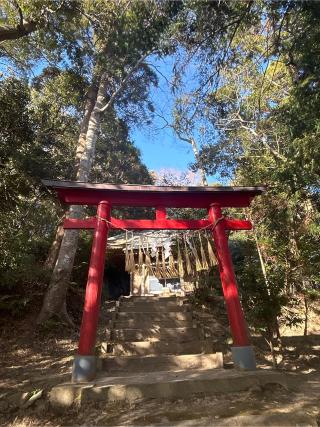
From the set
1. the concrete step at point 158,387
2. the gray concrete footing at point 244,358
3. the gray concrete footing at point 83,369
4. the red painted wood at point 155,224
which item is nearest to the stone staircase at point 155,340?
the gray concrete footing at point 244,358

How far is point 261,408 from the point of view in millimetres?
4184

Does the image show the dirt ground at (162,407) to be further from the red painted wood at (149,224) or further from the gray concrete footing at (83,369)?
the red painted wood at (149,224)

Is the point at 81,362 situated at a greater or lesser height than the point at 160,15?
lesser

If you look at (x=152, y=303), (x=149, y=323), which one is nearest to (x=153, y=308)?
(x=152, y=303)

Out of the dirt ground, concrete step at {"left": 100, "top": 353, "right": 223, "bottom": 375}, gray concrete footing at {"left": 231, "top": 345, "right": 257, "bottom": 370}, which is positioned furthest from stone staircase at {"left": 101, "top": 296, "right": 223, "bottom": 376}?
the dirt ground

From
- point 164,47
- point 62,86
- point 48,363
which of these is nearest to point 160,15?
point 164,47

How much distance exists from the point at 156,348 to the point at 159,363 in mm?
982

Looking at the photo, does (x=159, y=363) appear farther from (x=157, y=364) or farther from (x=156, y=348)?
(x=156, y=348)

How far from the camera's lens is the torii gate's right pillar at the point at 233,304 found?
585 cm

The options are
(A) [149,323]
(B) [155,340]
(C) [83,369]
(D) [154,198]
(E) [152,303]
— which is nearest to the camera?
(C) [83,369]

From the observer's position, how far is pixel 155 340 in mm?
8078

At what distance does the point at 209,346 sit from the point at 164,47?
795cm

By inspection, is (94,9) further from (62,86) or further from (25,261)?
(25,261)

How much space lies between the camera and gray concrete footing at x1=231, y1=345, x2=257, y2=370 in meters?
5.79
